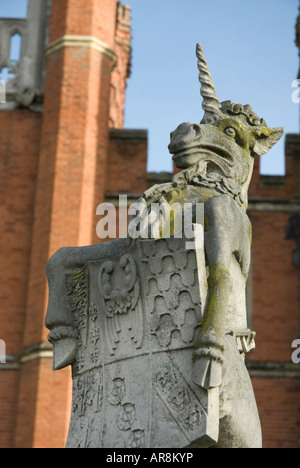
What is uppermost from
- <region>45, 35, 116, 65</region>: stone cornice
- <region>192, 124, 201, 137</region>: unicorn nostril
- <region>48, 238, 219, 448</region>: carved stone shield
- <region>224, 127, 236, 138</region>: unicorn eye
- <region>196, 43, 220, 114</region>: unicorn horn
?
<region>45, 35, 116, 65</region>: stone cornice

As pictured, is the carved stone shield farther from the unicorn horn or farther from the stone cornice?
the stone cornice

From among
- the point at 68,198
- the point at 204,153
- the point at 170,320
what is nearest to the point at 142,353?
the point at 170,320

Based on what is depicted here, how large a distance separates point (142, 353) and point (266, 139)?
1146mm

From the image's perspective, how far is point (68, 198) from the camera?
1620 cm

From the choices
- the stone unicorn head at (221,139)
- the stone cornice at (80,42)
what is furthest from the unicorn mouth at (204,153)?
the stone cornice at (80,42)

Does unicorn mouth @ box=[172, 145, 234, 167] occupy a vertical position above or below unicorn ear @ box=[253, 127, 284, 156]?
below

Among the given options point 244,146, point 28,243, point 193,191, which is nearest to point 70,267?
point 193,191

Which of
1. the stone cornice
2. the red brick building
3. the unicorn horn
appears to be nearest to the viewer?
the unicorn horn

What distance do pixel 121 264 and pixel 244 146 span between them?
2.61 feet

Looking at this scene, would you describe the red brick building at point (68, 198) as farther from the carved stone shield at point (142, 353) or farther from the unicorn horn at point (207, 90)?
the carved stone shield at point (142, 353)

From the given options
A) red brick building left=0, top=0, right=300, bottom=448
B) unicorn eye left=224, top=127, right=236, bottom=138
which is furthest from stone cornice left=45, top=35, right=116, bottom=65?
unicorn eye left=224, top=127, right=236, bottom=138

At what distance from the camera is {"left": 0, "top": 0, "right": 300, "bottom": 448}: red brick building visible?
1585 centimetres

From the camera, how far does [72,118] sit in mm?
16766

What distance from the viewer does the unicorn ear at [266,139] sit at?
14.8 feet
